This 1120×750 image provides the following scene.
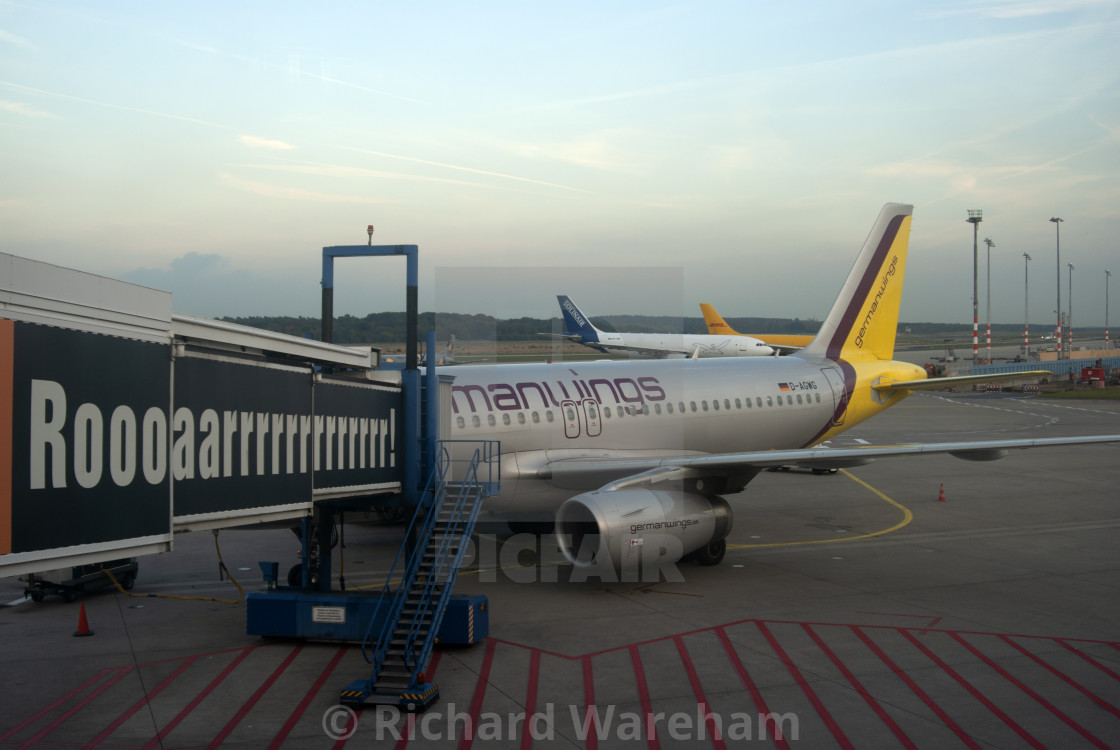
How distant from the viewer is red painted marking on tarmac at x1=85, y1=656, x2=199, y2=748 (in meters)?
10.7

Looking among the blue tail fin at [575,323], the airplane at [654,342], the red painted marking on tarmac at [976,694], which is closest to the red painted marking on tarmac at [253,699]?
the red painted marking on tarmac at [976,694]

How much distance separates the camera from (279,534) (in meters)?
24.7

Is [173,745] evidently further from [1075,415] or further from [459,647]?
[1075,415]

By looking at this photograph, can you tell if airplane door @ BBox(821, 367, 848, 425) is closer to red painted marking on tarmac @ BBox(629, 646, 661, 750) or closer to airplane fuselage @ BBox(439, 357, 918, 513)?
airplane fuselage @ BBox(439, 357, 918, 513)

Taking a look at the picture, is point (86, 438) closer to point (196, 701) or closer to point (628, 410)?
point (196, 701)

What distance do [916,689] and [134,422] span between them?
10.4 metres

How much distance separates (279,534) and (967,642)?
58.4 ft

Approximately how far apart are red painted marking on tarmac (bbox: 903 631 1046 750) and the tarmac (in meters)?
0.05

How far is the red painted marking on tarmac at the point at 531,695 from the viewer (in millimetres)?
10570

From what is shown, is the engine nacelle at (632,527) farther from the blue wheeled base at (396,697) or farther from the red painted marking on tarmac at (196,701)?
the red painted marking on tarmac at (196,701)

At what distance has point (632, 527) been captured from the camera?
1706cm

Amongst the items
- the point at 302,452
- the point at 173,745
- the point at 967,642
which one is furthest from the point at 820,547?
the point at 173,745

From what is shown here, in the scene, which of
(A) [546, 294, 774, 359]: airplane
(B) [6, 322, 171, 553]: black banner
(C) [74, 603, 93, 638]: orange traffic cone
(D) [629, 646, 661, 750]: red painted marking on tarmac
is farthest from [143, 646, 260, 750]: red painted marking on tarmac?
(A) [546, 294, 774, 359]: airplane

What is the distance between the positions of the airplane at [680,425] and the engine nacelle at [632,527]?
29 mm
